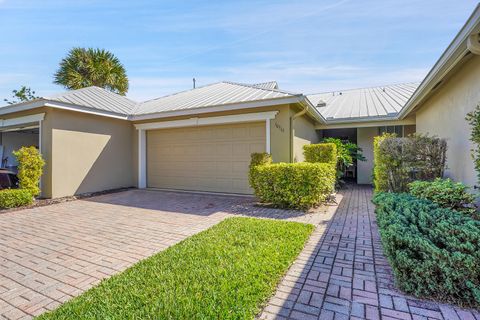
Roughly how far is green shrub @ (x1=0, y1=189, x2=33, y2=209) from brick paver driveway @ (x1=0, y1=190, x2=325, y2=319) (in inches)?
23.8

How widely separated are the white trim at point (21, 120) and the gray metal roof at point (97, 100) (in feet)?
2.72

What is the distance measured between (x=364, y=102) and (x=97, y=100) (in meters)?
12.8

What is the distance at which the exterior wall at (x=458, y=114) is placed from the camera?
14.5ft

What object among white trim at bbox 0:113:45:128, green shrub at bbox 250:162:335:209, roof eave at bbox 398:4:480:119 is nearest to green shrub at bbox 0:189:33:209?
white trim at bbox 0:113:45:128

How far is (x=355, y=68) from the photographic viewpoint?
12.7 metres

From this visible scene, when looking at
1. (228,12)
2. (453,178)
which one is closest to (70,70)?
(228,12)

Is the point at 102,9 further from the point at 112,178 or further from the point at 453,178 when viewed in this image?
the point at 453,178

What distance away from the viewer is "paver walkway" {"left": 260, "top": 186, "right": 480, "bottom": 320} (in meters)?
2.27

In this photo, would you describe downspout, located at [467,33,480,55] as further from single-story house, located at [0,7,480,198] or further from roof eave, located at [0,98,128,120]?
roof eave, located at [0,98,128,120]

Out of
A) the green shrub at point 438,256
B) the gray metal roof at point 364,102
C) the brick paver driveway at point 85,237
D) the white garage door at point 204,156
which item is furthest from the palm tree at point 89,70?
the green shrub at point 438,256

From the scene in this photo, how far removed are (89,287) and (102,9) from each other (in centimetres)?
731

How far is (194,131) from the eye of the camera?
31.3 ft

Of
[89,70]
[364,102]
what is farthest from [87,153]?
[364,102]

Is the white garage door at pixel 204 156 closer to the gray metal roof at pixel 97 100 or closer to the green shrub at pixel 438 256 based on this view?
the gray metal roof at pixel 97 100
